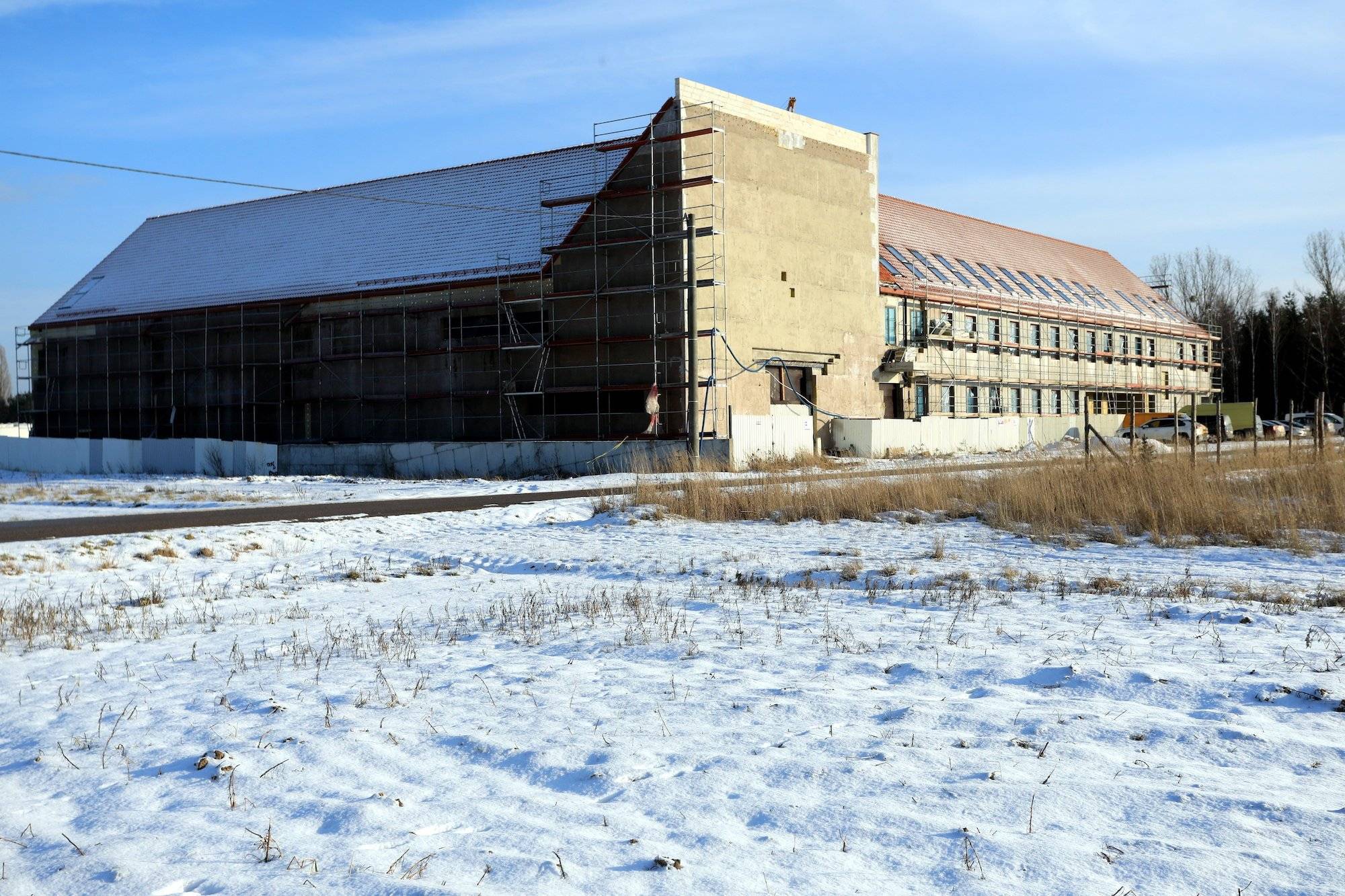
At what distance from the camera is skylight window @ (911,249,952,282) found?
1898 inches

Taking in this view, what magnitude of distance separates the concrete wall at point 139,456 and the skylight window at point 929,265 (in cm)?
2699

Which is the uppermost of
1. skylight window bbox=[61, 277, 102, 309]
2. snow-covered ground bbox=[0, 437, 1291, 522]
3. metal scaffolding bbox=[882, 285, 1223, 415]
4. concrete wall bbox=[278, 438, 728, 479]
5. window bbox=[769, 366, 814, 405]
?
skylight window bbox=[61, 277, 102, 309]

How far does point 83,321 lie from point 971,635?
47.0m

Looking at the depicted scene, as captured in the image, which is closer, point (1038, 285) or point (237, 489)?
point (237, 489)

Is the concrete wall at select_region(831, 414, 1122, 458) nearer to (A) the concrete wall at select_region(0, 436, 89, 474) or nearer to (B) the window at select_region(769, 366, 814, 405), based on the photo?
(B) the window at select_region(769, 366, 814, 405)

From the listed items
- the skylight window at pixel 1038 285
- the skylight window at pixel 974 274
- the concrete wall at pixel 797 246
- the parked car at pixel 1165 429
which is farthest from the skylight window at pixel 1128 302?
the concrete wall at pixel 797 246

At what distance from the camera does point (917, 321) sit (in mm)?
45469

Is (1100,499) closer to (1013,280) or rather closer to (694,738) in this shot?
(694,738)

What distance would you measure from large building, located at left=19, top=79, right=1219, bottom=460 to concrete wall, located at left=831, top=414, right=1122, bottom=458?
128 centimetres

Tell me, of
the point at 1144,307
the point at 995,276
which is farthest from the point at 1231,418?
the point at 995,276

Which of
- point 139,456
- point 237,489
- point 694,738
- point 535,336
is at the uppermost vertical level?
point 535,336

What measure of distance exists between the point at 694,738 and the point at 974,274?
48.9 meters

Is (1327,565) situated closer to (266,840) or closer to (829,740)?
(829,740)

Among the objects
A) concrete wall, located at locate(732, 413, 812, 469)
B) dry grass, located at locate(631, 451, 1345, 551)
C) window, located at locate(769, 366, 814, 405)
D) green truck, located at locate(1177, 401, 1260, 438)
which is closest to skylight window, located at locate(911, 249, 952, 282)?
window, located at locate(769, 366, 814, 405)
